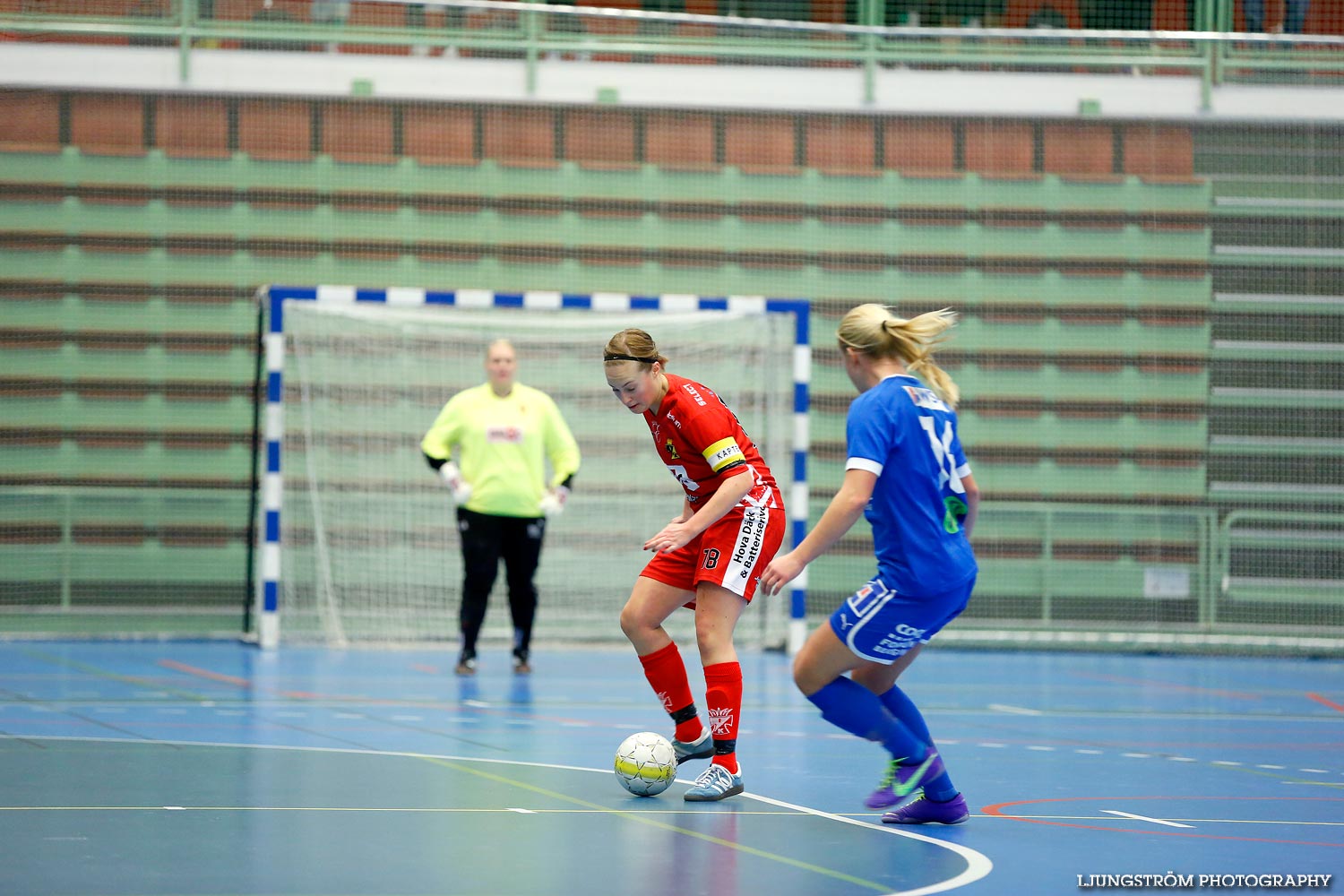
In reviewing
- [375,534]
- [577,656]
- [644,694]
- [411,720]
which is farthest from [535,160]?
[411,720]

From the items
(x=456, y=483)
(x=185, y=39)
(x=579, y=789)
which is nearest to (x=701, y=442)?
(x=579, y=789)

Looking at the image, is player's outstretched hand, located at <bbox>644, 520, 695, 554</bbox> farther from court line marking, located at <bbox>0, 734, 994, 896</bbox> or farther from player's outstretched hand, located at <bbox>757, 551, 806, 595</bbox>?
court line marking, located at <bbox>0, 734, 994, 896</bbox>

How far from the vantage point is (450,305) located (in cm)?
1127

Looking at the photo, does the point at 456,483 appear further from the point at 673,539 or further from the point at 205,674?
the point at 673,539

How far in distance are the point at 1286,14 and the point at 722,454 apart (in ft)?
35.6

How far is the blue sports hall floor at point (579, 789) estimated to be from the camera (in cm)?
396

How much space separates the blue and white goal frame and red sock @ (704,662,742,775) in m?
5.96

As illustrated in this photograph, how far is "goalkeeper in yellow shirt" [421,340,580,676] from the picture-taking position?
9672 mm

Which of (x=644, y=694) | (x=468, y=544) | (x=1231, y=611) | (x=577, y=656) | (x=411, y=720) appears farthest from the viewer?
(x=1231, y=611)

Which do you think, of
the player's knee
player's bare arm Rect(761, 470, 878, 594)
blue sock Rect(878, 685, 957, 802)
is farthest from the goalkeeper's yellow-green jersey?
player's bare arm Rect(761, 470, 878, 594)

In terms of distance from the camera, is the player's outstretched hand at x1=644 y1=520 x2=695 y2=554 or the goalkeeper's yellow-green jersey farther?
the goalkeeper's yellow-green jersey

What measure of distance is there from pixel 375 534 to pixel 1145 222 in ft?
22.6

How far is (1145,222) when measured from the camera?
1330cm

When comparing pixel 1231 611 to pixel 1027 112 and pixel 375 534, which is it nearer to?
pixel 1027 112
